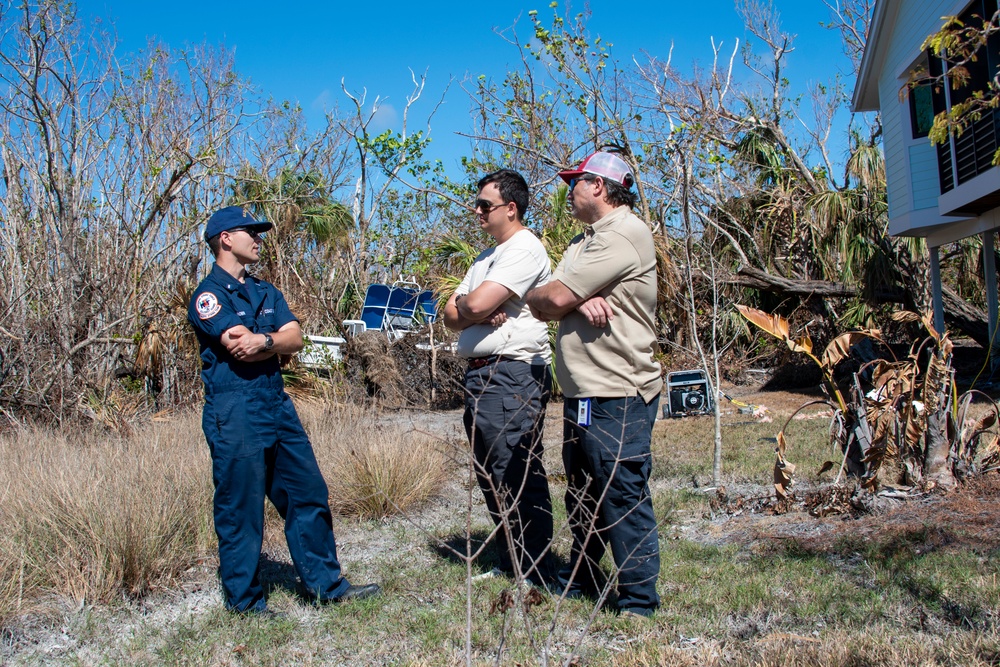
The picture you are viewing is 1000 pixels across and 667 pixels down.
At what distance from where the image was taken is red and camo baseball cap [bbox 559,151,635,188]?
3600 millimetres

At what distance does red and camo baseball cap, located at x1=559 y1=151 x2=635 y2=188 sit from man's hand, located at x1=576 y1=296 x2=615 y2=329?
0.53 m

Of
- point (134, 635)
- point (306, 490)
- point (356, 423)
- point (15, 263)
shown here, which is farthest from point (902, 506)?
point (15, 263)

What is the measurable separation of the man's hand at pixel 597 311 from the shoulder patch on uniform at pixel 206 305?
1565 millimetres

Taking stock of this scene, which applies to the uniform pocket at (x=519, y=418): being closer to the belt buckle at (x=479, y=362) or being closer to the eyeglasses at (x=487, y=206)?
the belt buckle at (x=479, y=362)

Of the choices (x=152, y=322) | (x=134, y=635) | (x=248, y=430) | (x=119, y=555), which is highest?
(x=152, y=322)

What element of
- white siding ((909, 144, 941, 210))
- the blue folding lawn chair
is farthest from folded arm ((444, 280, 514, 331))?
white siding ((909, 144, 941, 210))

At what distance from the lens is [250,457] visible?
3.71m

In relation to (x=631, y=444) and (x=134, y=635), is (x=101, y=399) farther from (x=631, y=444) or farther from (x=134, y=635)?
(x=631, y=444)

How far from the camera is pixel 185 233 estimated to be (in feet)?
30.8

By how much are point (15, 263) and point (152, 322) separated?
67.2 inches

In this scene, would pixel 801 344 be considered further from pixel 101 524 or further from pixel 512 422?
pixel 101 524

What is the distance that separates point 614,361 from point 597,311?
0.22m

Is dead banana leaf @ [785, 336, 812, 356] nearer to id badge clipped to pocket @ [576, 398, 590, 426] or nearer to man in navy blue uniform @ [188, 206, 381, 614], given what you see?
id badge clipped to pocket @ [576, 398, 590, 426]

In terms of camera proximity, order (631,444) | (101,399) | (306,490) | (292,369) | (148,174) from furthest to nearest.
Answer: (292,369) < (148,174) < (101,399) < (306,490) < (631,444)
